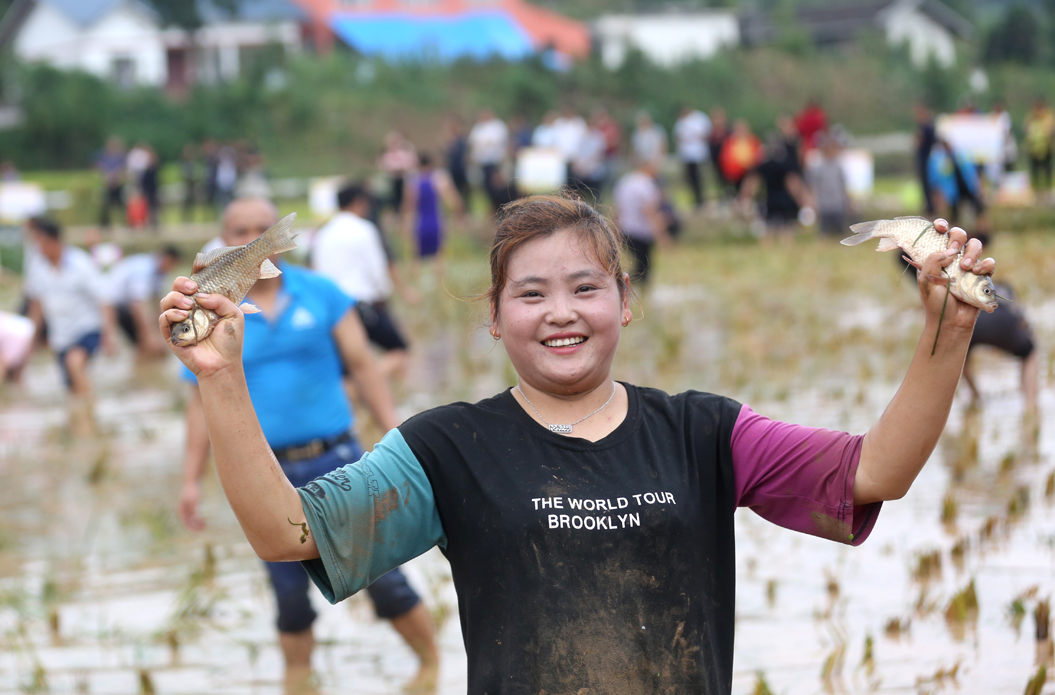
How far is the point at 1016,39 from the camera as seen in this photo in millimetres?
54875

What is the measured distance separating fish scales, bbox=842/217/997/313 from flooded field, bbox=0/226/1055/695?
3.27 feet

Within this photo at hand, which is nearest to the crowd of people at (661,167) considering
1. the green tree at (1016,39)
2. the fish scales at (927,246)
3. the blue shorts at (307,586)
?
the blue shorts at (307,586)

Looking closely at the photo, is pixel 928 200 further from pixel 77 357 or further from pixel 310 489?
pixel 310 489

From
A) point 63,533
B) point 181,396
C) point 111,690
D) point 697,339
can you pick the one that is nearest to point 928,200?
point 697,339

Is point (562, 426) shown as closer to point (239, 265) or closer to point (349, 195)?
point (239, 265)

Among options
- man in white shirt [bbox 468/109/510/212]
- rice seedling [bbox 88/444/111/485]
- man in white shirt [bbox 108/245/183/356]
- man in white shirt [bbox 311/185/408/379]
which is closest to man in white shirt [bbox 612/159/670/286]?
man in white shirt [bbox 311/185/408/379]

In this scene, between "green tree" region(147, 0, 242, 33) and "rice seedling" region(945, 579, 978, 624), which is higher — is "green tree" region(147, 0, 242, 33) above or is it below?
above

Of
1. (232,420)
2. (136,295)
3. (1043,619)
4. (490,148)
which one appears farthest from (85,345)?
(490,148)

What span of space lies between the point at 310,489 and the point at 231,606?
3.91 metres

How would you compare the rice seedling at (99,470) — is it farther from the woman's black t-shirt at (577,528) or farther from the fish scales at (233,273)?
the fish scales at (233,273)

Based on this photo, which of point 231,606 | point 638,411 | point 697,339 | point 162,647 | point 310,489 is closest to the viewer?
point 310,489

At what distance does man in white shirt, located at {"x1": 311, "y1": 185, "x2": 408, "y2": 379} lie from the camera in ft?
31.7

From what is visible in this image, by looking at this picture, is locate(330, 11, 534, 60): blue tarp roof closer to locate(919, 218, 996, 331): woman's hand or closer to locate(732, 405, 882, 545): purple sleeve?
locate(732, 405, 882, 545): purple sleeve

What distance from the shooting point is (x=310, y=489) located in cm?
256
